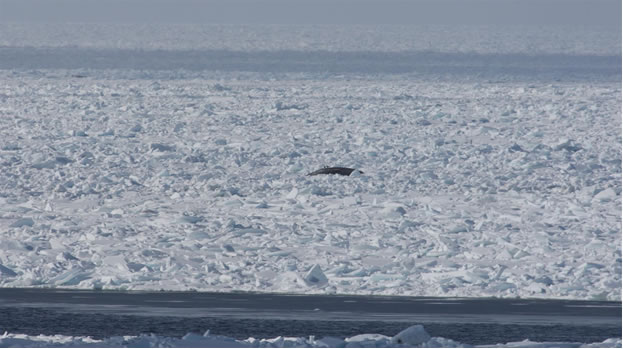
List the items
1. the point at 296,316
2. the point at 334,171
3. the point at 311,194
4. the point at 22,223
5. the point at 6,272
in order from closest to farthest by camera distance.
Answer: the point at 296,316 → the point at 6,272 → the point at 22,223 → the point at 311,194 → the point at 334,171

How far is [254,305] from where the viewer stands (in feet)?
24.0

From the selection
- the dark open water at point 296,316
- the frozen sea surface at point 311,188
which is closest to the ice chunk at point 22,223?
the frozen sea surface at point 311,188

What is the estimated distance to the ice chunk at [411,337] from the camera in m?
5.98

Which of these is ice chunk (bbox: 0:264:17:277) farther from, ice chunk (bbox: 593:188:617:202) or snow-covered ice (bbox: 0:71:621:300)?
ice chunk (bbox: 593:188:617:202)

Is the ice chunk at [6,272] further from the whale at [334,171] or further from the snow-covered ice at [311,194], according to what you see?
the whale at [334,171]

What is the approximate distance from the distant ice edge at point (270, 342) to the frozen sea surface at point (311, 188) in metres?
1.68

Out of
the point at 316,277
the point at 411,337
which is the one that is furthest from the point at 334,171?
the point at 411,337

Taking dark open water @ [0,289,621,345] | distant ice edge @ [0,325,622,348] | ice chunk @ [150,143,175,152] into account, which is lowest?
dark open water @ [0,289,621,345]

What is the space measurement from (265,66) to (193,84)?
7.49 metres

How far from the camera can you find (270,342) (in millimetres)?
5910

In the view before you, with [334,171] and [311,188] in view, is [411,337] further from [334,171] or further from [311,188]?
[334,171]

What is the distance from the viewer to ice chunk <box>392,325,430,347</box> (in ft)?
19.6

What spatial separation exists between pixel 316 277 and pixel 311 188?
10.8 feet

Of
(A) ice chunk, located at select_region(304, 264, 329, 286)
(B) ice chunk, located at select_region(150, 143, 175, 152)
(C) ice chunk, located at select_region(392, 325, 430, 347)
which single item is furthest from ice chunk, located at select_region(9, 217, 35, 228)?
(C) ice chunk, located at select_region(392, 325, 430, 347)
